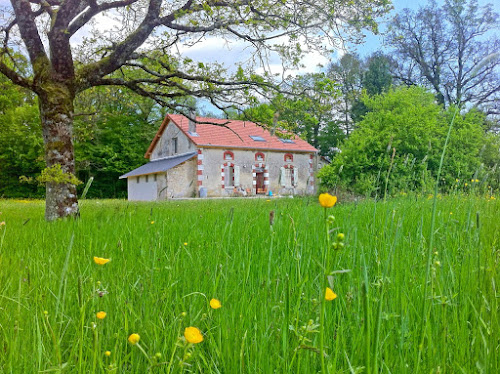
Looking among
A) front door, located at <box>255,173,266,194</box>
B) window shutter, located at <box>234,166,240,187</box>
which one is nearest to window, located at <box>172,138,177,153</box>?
window shutter, located at <box>234,166,240,187</box>

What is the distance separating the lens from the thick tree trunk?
5695 millimetres

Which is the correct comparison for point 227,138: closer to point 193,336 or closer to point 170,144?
point 170,144

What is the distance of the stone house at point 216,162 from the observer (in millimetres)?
21531

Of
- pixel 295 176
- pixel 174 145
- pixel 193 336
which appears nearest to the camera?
pixel 193 336

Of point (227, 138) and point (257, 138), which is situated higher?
point (257, 138)

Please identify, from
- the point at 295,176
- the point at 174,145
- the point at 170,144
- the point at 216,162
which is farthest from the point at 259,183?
the point at 170,144

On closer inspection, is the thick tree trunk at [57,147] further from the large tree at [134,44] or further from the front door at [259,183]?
the front door at [259,183]

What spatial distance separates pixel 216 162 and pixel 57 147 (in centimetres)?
1651

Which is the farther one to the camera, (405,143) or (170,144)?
(170,144)

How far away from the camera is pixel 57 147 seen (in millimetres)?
5812

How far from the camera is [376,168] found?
11.1 metres

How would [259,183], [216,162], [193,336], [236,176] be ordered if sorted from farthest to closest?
[259,183] < [236,176] < [216,162] < [193,336]

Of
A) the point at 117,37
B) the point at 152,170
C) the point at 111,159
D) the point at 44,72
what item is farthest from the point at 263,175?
the point at 44,72

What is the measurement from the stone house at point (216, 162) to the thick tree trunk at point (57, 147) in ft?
47.1
